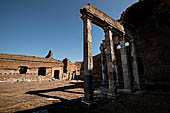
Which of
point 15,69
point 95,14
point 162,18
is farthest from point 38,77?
point 162,18

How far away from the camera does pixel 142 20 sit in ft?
31.3

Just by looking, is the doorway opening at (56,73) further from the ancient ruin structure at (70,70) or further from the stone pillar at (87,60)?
the stone pillar at (87,60)

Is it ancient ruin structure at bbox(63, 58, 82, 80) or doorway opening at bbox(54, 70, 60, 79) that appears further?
ancient ruin structure at bbox(63, 58, 82, 80)

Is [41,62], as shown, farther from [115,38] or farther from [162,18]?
[162,18]

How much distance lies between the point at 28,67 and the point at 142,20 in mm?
22147

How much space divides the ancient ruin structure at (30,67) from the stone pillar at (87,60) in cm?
1848

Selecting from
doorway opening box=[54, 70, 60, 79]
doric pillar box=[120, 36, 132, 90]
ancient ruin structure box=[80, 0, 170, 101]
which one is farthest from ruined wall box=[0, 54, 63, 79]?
doric pillar box=[120, 36, 132, 90]

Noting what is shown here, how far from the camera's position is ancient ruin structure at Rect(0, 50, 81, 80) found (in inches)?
644

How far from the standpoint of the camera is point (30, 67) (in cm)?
1870

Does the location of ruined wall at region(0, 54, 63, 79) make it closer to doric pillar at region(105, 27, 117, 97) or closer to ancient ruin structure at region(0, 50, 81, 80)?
ancient ruin structure at region(0, 50, 81, 80)

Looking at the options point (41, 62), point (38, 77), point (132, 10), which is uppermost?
point (132, 10)

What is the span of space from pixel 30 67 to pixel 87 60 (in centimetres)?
1924

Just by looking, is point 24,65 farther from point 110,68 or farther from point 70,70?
point 110,68

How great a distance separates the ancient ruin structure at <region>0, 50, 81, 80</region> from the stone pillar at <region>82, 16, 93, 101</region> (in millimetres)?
18476
